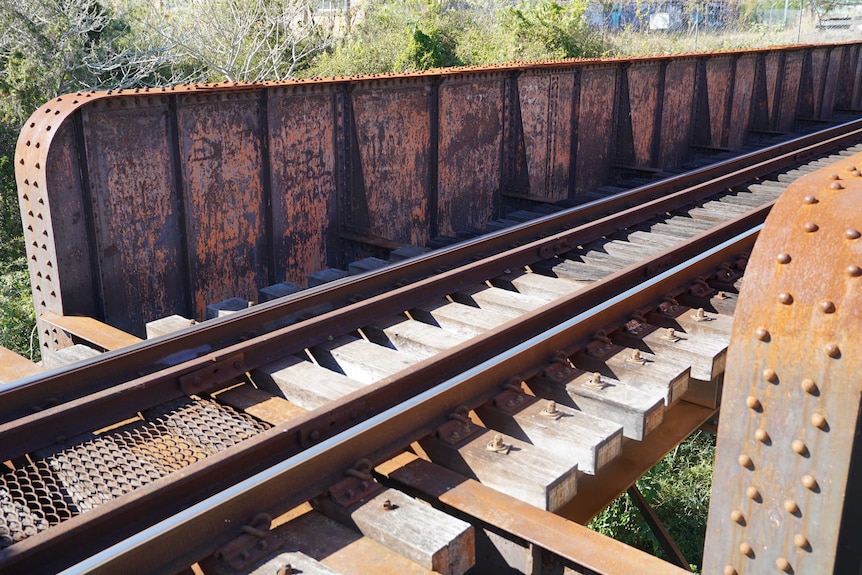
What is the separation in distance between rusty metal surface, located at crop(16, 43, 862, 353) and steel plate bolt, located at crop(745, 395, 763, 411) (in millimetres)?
4772

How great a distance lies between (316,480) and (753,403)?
166 cm

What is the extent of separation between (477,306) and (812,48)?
597 inches

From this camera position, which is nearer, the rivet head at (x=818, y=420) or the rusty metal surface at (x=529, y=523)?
the rivet head at (x=818, y=420)

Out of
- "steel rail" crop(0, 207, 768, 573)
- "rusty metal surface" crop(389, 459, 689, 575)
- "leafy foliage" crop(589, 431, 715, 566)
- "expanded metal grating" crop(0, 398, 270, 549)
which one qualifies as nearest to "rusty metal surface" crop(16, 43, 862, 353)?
"expanded metal grating" crop(0, 398, 270, 549)

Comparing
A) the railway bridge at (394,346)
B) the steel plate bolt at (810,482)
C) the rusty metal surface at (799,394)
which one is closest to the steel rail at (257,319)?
the railway bridge at (394,346)

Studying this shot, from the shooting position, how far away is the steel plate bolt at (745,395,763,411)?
6.08ft

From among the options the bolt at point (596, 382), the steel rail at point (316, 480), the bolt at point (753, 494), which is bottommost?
the bolt at point (596, 382)

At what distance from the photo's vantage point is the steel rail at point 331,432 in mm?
2607

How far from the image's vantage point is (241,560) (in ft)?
8.52

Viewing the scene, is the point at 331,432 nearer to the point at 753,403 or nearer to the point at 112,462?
the point at 112,462

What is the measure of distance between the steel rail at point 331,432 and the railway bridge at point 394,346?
1cm

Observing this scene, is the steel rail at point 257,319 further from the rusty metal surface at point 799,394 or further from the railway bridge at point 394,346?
the rusty metal surface at point 799,394

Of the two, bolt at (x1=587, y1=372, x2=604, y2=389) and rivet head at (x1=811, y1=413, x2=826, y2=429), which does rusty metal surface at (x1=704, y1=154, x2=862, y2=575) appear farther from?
bolt at (x1=587, y1=372, x2=604, y2=389)

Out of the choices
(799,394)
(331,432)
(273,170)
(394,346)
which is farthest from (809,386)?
(273,170)
